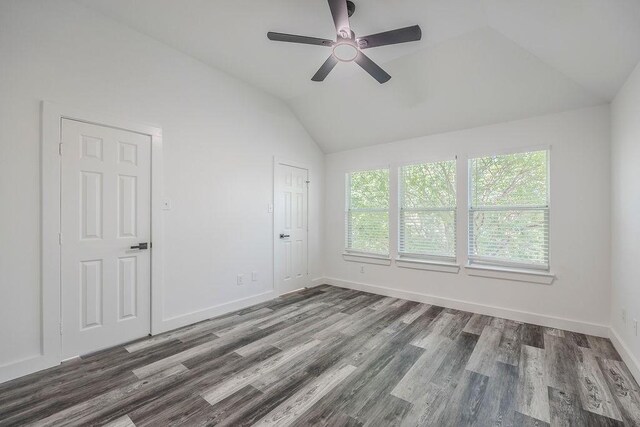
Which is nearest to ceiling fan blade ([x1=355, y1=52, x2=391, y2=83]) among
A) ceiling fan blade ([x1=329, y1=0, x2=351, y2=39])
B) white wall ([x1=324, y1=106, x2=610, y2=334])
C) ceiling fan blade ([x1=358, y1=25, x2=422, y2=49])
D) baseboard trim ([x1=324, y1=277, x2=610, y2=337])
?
ceiling fan blade ([x1=358, y1=25, x2=422, y2=49])

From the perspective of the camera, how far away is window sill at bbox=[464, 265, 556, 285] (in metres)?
3.25

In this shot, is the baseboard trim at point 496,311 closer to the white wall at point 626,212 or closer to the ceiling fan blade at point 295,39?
the white wall at point 626,212

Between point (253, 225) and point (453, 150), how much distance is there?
3011 mm

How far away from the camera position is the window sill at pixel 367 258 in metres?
4.58

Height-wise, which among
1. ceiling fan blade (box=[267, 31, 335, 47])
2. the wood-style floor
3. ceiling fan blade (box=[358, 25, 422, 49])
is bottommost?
the wood-style floor

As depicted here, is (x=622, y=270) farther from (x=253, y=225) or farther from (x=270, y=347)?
(x=253, y=225)

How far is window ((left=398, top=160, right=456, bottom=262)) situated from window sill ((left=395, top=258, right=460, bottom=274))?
9 centimetres

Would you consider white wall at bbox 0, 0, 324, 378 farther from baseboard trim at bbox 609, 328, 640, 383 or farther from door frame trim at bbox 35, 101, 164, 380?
baseboard trim at bbox 609, 328, 640, 383

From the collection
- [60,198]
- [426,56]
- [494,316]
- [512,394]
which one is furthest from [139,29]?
[494,316]

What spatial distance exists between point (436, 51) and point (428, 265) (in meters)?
2.74

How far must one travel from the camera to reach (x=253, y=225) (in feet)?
13.3

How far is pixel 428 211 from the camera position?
165 inches

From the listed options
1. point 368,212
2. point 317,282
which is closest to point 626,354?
point 368,212

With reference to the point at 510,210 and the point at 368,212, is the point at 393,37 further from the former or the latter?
the point at 368,212
